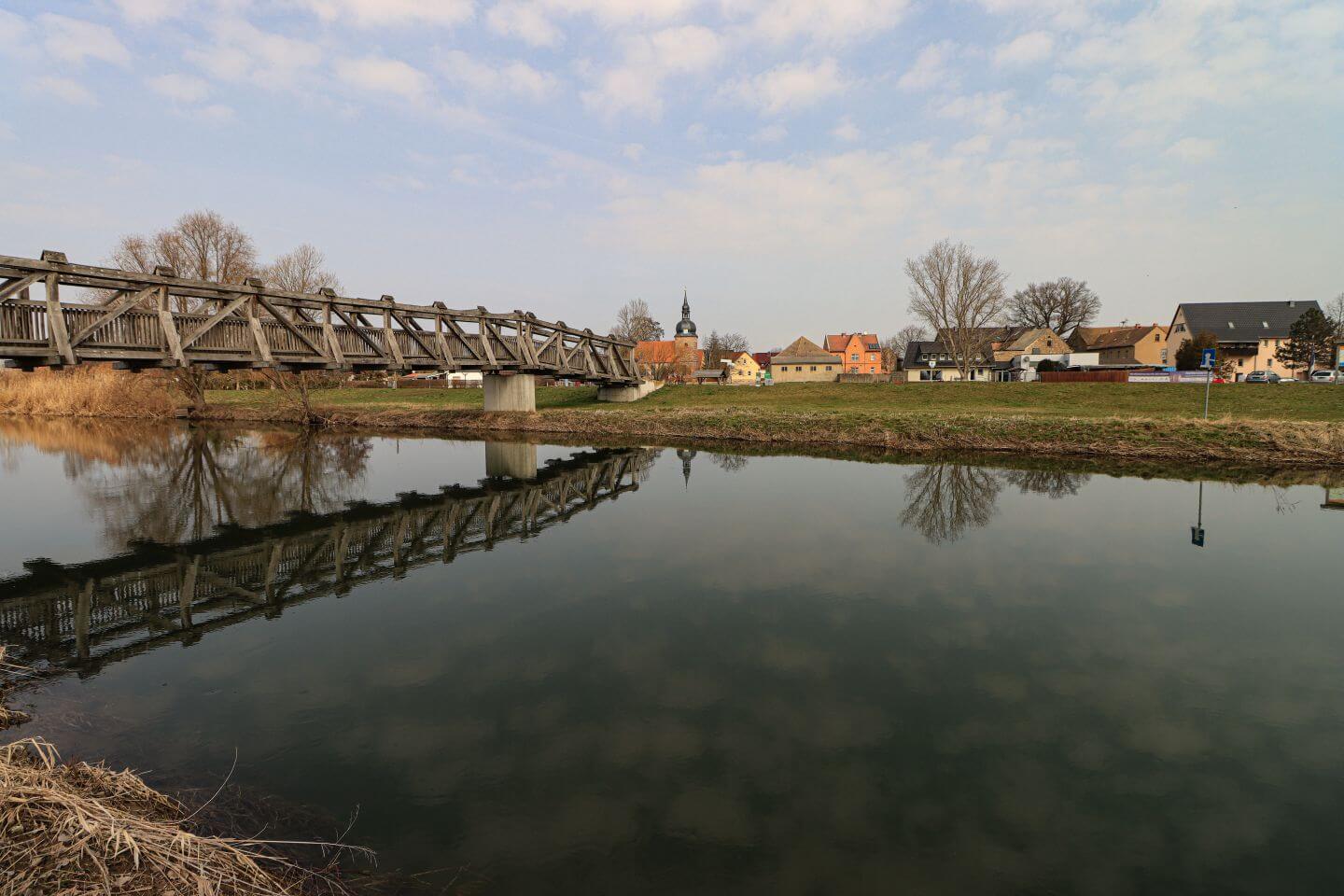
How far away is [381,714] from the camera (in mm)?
6324

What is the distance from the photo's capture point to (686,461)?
24.3 metres

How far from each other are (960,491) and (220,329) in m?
21.8

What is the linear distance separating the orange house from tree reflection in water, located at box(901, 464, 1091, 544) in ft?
307

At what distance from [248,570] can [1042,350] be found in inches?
3620

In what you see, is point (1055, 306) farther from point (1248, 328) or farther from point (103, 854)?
point (103, 854)

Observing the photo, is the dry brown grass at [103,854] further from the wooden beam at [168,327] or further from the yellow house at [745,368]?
the yellow house at [745,368]

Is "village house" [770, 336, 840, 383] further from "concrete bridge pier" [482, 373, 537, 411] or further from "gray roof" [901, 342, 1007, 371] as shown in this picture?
"concrete bridge pier" [482, 373, 537, 411]

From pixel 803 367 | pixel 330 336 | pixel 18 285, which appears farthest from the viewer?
pixel 803 367

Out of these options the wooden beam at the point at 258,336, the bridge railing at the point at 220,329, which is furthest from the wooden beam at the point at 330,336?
the wooden beam at the point at 258,336

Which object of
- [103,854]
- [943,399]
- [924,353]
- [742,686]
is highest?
A: [924,353]

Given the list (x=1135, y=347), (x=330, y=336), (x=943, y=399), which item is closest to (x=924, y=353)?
(x=1135, y=347)

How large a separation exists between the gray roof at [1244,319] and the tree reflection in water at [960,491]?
249ft

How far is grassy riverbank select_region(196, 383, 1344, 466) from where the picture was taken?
915 inches

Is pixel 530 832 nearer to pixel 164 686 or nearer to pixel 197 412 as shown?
pixel 164 686
